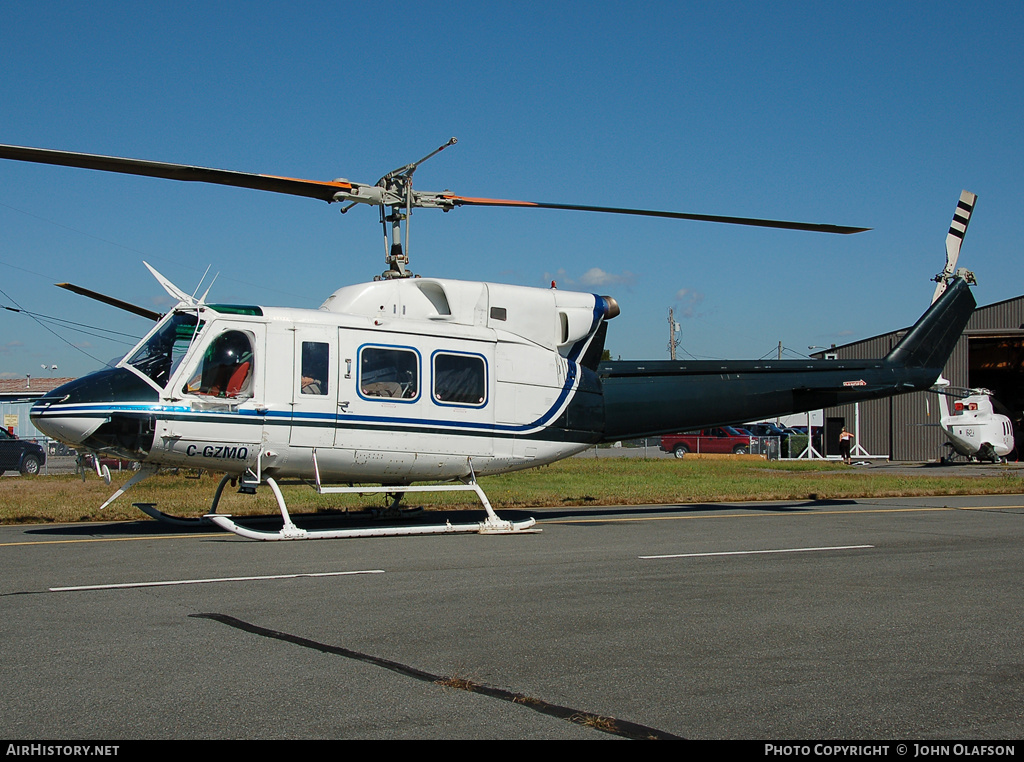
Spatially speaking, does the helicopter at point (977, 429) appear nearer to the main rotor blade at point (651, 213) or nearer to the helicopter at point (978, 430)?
the helicopter at point (978, 430)

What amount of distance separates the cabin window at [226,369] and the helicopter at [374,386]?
0.02m

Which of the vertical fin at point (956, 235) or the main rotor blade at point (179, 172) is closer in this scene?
the main rotor blade at point (179, 172)

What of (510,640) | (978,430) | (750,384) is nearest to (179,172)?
(510,640)

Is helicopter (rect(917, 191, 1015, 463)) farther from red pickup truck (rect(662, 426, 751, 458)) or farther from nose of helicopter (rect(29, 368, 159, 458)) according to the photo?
nose of helicopter (rect(29, 368, 159, 458))

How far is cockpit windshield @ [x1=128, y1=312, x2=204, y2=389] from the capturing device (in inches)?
442

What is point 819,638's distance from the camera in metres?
5.88


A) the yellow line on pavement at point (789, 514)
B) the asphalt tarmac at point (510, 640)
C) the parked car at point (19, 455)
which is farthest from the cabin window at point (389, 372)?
the parked car at point (19, 455)

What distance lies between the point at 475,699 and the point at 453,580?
3729 millimetres

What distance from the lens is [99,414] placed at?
1079 centimetres

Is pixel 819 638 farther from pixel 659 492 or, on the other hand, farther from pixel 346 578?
pixel 659 492

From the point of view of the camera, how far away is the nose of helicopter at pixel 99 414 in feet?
35.3

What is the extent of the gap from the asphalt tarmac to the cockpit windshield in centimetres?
203

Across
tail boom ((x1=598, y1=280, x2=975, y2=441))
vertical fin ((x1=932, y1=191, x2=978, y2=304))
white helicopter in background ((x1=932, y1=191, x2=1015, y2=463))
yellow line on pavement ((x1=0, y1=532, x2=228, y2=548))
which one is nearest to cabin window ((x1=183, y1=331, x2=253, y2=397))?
yellow line on pavement ((x1=0, y1=532, x2=228, y2=548))

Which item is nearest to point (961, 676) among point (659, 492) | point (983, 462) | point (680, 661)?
point (680, 661)
